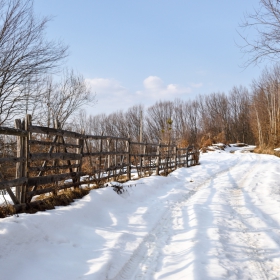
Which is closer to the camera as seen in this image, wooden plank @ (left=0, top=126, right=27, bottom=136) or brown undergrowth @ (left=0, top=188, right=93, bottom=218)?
wooden plank @ (left=0, top=126, right=27, bottom=136)

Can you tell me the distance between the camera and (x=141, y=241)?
4.25 meters

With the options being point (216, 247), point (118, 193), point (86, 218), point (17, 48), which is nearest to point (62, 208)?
point (86, 218)

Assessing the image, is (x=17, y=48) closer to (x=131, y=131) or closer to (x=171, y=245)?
(x=171, y=245)

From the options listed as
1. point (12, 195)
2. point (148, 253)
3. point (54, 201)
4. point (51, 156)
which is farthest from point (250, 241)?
point (51, 156)

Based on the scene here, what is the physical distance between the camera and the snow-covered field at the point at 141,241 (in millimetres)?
3176

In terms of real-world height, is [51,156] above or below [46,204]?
above

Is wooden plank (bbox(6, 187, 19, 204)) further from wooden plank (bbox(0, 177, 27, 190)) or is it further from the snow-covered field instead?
the snow-covered field

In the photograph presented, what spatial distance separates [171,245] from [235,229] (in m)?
1.56

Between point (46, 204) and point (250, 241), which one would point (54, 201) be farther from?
point (250, 241)

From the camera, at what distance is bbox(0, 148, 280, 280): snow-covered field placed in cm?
318

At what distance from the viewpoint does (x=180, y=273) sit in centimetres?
316

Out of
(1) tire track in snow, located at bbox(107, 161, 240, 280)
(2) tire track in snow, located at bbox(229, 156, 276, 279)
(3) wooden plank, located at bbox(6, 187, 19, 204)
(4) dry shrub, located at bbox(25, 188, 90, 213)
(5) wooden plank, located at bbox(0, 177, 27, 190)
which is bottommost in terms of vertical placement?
(2) tire track in snow, located at bbox(229, 156, 276, 279)

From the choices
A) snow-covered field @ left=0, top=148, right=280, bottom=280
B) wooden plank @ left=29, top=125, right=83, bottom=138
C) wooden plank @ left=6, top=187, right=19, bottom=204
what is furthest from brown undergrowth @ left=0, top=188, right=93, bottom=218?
wooden plank @ left=29, top=125, right=83, bottom=138

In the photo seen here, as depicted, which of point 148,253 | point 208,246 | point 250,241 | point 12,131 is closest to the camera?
point 148,253
